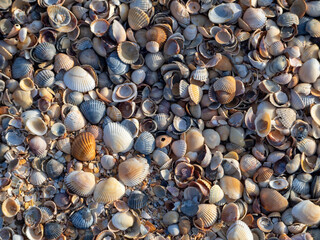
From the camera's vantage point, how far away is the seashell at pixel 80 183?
2.68 m

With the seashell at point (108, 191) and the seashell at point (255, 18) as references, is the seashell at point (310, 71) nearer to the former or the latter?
the seashell at point (255, 18)

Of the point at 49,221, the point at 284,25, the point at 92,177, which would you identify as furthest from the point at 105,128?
the point at 284,25

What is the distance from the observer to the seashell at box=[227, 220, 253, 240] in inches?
106

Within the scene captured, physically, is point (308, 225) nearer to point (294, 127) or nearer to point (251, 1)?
point (294, 127)

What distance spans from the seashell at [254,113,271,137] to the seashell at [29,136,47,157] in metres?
1.71

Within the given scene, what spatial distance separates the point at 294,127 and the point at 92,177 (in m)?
1.69

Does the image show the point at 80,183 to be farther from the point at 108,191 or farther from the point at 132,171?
the point at 132,171

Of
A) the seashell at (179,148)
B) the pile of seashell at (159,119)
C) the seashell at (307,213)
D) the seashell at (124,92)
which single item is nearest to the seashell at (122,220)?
the pile of seashell at (159,119)

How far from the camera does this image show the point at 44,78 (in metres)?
2.88

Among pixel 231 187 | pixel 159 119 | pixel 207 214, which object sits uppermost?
pixel 159 119

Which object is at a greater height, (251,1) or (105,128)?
(251,1)

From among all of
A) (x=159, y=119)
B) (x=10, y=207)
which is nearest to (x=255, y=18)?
(x=159, y=119)

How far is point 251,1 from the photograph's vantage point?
3.06 meters

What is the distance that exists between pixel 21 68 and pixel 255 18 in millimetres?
1999
